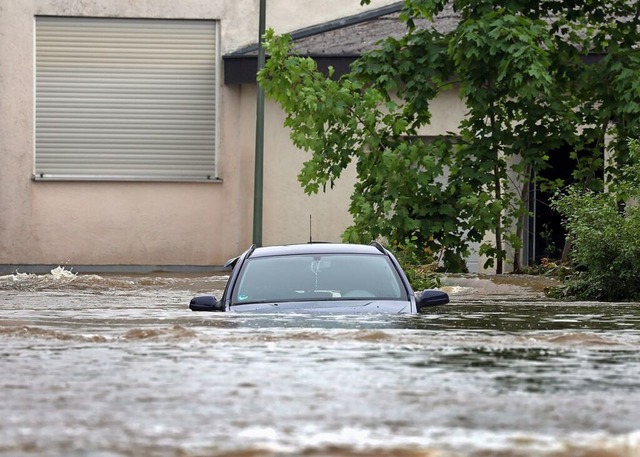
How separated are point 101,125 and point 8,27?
2677 millimetres

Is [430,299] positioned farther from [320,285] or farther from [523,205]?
[523,205]

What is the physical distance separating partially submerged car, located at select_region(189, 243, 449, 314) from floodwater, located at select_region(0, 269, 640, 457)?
0.21 meters

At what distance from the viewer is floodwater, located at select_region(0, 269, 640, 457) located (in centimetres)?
707

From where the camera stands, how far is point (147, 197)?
33469 millimetres

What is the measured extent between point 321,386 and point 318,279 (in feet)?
14.4

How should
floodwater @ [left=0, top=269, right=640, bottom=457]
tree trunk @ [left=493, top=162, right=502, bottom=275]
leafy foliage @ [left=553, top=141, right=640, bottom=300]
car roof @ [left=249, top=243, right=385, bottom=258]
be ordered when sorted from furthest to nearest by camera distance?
1. tree trunk @ [left=493, top=162, right=502, bottom=275]
2. leafy foliage @ [left=553, top=141, right=640, bottom=300]
3. car roof @ [left=249, top=243, right=385, bottom=258]
4. floodwater @ [left=0, top=269, right=640, bottom=457]

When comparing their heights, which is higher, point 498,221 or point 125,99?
point 125,99

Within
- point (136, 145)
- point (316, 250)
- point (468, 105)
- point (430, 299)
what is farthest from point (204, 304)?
point (136, 145)

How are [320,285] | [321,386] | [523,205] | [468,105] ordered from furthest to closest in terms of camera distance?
[523,205], [468,105], [320,285], [321,386]

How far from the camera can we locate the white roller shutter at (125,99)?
1310 inches

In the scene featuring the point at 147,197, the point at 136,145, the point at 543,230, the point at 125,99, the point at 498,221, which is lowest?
the point at 543,230

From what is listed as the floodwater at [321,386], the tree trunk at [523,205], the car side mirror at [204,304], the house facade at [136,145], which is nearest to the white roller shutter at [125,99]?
the house facade at [136,145]

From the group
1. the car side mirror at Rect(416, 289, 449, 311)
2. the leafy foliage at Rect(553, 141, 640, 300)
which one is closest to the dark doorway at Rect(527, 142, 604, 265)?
the leafy foliage at Rect(553, 141, 640, 300)

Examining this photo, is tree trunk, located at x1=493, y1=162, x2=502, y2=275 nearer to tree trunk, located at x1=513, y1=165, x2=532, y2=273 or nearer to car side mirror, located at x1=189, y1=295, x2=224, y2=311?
tree trunk, located at x1=513, y1=165, x2=532, y2=273
